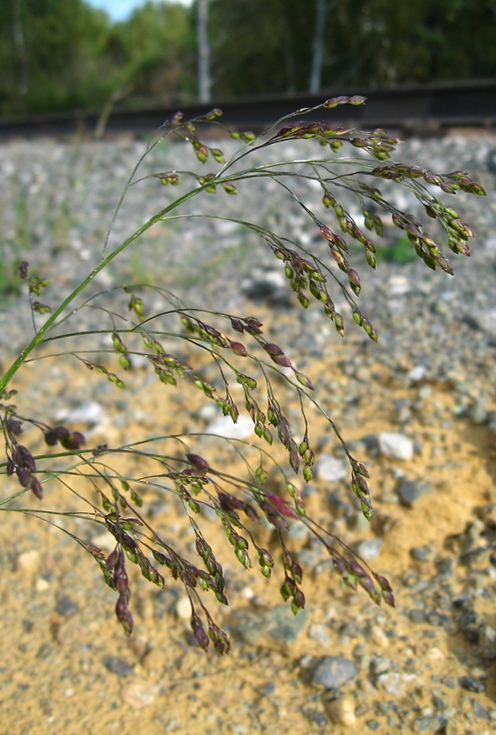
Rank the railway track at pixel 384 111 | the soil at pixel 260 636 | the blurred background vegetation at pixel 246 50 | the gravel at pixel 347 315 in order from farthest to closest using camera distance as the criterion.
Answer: the blurred background vegetation at pixel 246 50
the railway track at pixel 384 111
the gravel at pixel 347 315
the soil at pixel 260 636

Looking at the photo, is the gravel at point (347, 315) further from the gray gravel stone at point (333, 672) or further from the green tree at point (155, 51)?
the green tree at point (155, 51)

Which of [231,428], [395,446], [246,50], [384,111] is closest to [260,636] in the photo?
[395,446]

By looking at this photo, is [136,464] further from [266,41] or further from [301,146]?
[266,41]

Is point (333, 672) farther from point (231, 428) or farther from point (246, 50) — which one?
point (246, 50)

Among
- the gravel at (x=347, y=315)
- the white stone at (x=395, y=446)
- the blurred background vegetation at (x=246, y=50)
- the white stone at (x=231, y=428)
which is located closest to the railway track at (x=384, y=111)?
the gravel at (x=347, y=315)

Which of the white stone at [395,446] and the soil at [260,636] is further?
the white stone at [395,446]

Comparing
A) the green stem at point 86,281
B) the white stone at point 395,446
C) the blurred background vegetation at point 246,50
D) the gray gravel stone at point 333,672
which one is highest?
the blurred background vegetation at point 246,50

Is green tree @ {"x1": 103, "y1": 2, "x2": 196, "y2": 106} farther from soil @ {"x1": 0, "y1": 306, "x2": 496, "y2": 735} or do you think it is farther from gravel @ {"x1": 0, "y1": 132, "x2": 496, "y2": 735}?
soil @ {"x1": 0, "y1": 306, "x2": 496, "y2": 735}
